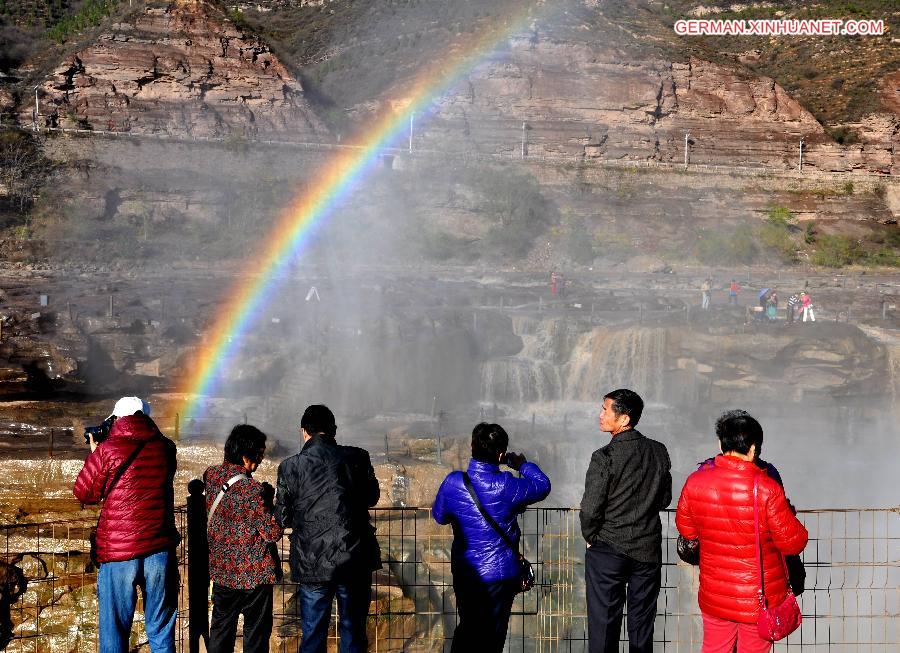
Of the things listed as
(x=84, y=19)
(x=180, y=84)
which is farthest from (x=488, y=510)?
(x=84, y=19)

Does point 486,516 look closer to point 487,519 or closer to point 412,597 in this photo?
point 487,519

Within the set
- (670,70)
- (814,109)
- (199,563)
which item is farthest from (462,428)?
(814,109)

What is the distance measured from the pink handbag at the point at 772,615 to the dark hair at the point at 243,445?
253 cm

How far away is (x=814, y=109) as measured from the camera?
58750 mm

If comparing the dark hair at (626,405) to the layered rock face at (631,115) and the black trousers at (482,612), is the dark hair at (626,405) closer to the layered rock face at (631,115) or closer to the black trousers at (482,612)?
the black trousers at (482,612)

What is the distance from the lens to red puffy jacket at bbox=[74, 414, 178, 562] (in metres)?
5.01

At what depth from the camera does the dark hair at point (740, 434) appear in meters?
4.47

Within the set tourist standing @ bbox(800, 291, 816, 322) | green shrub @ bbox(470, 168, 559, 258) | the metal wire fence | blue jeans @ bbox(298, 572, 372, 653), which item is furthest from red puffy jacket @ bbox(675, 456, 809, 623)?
green shrub @ bbox(470, 168, 559, 258)

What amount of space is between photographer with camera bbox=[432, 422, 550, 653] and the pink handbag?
112 cm

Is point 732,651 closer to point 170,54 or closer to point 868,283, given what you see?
point 868,283

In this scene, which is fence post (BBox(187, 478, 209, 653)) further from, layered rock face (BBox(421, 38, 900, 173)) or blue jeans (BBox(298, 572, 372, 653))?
A: layered rock face (BBox(421, 38, 900, 173))

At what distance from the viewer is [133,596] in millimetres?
5246

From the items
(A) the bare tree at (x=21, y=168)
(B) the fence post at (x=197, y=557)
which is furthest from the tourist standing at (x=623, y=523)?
(A) the bare tree at (x=21, y=168)

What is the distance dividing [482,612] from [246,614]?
1.29 metres
